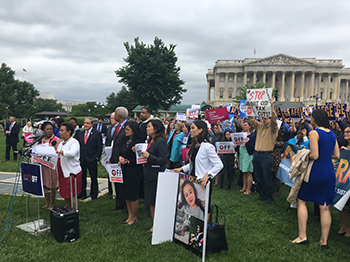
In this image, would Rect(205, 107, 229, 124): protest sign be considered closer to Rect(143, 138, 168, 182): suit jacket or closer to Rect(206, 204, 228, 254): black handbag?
Rect(143, 138, 168, 182): suit jacket

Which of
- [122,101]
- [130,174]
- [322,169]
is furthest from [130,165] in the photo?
[122,101]

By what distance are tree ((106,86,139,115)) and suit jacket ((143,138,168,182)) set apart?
2738 inches

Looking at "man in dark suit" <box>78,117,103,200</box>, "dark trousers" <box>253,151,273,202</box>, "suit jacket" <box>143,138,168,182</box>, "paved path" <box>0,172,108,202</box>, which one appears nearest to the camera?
"suit jacket" <box>143,138,168,182</box>

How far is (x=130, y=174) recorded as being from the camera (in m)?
4.75

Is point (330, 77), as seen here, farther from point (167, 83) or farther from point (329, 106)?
point (329, 106)

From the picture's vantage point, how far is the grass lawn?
145 inches

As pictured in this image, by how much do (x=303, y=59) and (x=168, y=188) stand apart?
92079 mm

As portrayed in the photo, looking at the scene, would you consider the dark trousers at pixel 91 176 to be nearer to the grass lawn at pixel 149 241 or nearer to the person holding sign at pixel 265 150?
the grass lawn at pixel 149 241

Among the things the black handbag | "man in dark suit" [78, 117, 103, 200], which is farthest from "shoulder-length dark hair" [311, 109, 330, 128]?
"man in dark suit" [78, 117, 103, 200]

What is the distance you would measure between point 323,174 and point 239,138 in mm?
3832

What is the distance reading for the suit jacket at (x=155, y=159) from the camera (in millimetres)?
4316

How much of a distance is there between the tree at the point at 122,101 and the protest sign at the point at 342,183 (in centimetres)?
7029

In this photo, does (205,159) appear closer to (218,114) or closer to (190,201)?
(190,201)

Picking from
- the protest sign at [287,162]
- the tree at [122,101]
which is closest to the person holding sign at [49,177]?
the protest sign at [287,162]
